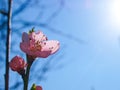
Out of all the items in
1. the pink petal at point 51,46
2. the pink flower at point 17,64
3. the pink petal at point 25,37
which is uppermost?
the pink petal at point 25,37

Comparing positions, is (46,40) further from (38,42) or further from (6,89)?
(6,89)

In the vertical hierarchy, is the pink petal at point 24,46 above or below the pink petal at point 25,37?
below

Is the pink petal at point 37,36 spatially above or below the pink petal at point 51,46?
above

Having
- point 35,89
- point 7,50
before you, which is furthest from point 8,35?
point 35,89

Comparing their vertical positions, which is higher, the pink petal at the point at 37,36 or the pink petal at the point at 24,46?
the pink petal at the point at 37,36

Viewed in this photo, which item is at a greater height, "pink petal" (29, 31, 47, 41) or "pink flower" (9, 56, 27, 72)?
"pink petal" (29, 31, 47, 41)
